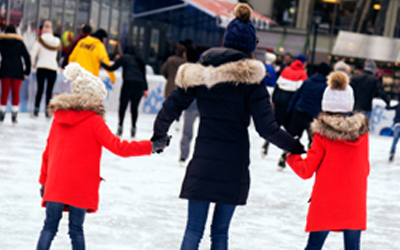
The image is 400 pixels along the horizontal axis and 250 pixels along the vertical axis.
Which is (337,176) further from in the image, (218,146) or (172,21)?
(172,21)

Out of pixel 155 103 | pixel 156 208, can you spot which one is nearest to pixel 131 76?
pixel 156 208

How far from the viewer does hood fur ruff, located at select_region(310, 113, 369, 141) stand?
3471mm

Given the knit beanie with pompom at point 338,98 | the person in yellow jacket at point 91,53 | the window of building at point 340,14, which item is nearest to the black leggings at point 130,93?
the person in yellow jacket at point 91,53

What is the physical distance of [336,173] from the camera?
3461 mm

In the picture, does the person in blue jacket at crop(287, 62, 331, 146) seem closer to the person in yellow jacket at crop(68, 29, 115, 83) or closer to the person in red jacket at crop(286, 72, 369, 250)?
the person in yellow jacket at crop(68, 29, 115, 83)

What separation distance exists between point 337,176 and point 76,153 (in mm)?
1440

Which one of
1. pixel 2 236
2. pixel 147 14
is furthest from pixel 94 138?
pixel 147 14

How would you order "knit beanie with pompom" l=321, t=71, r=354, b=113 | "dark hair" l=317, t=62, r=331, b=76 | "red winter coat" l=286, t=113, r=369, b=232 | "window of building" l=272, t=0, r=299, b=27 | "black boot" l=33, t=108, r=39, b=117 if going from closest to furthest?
"red winter coat" l=286, t=113, r=369, b=232
"knit beanie with pompom" l=321, t=71, r=354, b=113
"dark hair" l=317, t=62, r=331, b=76
"black boot" l=33, t=108, r=39, b=117
"window of building" l=272, t=0, r=299, b=27

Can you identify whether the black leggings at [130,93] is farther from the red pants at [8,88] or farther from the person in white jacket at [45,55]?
the person in white jacket at [45,55]

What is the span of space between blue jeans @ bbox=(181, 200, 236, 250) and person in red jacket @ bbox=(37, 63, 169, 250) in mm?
433

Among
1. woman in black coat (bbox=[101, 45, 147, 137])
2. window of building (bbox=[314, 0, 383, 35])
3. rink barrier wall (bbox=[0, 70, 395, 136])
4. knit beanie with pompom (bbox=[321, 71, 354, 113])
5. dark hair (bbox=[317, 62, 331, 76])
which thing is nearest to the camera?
knit beanie with pompom (bbox=[321, 71, 354, 113])

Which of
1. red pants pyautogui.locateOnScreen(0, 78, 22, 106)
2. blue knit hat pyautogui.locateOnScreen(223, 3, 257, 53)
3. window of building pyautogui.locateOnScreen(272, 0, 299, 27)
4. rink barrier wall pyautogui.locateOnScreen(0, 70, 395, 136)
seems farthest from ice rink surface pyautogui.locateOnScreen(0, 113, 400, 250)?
window of building pyautogui.locateOnScreen(272, 0, 299, 27)

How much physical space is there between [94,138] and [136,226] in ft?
5.68

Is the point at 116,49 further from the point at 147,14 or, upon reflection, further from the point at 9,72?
the point at 9,72
